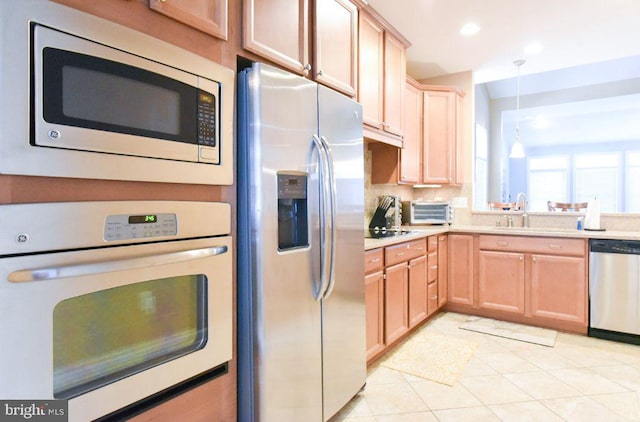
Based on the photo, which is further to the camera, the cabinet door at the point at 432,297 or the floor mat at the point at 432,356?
the cabinet door at the point at 432,297

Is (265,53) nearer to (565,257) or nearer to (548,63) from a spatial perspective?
(565,257)

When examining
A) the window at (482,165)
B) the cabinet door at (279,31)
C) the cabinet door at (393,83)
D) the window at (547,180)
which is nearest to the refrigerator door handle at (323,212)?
the cabinet door at (279,31)

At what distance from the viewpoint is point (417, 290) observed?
3045 mm

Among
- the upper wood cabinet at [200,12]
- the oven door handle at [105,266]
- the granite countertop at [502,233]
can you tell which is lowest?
the granite countertop at [502,233]

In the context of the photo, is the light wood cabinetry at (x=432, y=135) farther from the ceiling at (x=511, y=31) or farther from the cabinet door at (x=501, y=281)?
the cabinet door at (x=501, y=281)

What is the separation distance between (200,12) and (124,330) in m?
1.08

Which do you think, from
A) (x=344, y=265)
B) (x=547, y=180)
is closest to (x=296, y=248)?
(x=344, y=265)

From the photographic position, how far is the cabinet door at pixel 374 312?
7.68 ft

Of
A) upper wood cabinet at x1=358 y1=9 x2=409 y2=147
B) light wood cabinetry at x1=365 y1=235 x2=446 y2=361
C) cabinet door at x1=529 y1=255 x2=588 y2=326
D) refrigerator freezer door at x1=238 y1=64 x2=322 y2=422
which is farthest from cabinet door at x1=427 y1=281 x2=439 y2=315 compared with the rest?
refrigerator freezer door at x1=238 y1=64 x2=322 y2=422

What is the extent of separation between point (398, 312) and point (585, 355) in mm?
1472

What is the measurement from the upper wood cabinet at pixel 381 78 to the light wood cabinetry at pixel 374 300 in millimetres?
973

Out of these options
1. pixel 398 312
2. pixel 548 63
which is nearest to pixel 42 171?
pixel 398 312

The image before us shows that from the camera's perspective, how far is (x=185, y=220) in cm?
116

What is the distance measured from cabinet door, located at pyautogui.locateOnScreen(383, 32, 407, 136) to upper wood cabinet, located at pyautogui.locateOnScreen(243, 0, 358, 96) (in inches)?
23.8
